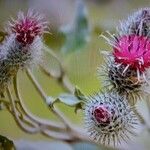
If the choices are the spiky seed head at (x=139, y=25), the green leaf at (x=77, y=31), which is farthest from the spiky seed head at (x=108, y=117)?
the green leaf at (x=77, y=31)

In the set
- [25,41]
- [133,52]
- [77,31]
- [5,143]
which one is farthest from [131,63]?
[77,31]

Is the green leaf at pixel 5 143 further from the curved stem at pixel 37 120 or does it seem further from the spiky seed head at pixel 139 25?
the spiky seed head at pixel 139 25

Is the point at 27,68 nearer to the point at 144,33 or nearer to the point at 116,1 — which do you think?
the point at 144,33

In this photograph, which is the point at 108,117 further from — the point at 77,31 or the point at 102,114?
the point at 77,31

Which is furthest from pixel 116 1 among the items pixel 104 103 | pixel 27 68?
pixel 104 103

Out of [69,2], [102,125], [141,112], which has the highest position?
[69,2]

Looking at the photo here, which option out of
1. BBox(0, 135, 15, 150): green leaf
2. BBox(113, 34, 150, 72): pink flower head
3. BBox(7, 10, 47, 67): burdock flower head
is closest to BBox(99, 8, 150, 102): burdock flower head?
BBox(113, 34, 150, 72): pink flower head

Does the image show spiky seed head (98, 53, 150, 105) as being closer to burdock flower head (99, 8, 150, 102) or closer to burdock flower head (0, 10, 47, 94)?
burdock flower head (99, 8, 150, 102)
